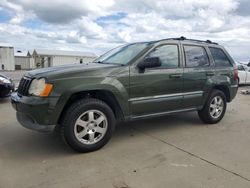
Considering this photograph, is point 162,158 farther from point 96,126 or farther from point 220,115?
point 220,115

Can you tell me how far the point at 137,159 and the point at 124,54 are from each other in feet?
6.63

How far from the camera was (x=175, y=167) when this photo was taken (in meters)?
3.55

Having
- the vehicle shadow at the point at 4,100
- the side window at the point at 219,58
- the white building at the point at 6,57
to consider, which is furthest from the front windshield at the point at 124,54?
the white building at the point at 6,57

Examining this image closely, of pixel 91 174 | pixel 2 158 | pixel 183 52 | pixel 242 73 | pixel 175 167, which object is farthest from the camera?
pixel 242 73

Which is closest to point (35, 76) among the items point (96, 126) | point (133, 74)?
point (96, 126)

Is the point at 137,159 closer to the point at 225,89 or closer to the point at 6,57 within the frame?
the point at 225,89

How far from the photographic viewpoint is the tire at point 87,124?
384cm

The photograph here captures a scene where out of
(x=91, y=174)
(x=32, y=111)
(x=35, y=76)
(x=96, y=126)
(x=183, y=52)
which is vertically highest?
(x=183, y=52)

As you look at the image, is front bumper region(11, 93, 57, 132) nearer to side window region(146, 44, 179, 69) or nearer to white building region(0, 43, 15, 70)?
side window region(146, 44, 179, 69)

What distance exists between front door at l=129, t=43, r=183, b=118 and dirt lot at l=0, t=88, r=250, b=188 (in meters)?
0.55

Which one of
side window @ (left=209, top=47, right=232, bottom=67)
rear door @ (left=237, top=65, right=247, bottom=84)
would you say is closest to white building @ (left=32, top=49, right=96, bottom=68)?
rear door @ (left=237, top=65, right=247, bottom=84)

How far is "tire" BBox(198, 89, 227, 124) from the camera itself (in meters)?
5.60

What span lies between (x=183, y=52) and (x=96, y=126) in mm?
2281

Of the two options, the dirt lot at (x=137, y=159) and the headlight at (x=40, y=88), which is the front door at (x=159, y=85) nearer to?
the dirt lot at (x=137, y=159)
